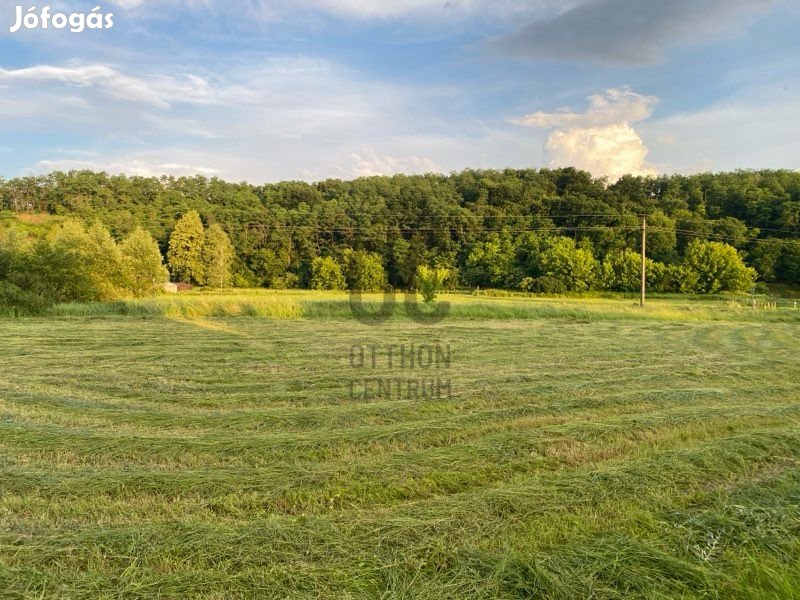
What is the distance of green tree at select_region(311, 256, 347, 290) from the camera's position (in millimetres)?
64750

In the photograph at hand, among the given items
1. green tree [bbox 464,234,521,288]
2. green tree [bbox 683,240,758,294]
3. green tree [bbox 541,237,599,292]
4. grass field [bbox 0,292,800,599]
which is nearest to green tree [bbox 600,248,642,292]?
green tree [bbox 541,237,599,292]

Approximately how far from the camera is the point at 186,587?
10.2ft

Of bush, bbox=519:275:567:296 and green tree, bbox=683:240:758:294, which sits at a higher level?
green tree, bbox=683:240:758:294

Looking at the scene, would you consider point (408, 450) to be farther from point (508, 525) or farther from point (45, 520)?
point (45, 520)

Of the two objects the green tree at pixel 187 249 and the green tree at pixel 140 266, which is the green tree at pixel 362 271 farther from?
the green tree at pixel 140 266

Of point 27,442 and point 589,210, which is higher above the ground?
point 589,210

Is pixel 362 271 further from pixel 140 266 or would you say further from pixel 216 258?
pixel 140 266

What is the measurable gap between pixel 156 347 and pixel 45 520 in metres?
11.0

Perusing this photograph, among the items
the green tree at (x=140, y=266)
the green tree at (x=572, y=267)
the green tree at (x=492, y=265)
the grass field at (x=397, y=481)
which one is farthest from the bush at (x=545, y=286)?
the grass field at (x=397, y=481)

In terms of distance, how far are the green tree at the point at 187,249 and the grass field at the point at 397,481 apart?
50.3m

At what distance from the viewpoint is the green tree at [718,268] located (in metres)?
52.8

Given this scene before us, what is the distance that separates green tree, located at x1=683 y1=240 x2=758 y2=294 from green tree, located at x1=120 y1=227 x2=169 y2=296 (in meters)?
54.1

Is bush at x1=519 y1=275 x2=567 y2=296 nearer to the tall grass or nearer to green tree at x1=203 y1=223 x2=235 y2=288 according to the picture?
the tall grass

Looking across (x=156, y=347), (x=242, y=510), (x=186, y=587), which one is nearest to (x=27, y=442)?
(x=242, y=510)
